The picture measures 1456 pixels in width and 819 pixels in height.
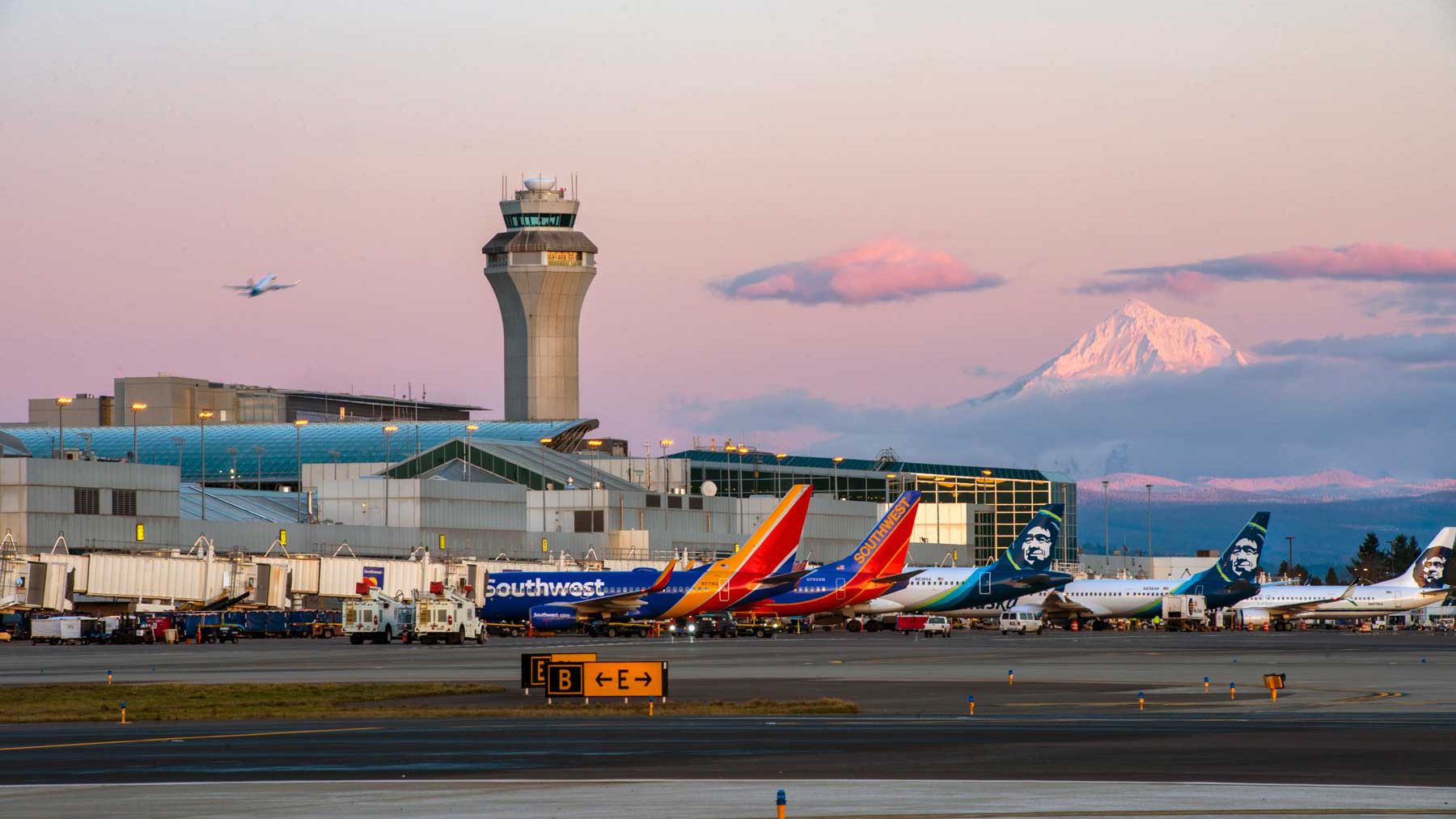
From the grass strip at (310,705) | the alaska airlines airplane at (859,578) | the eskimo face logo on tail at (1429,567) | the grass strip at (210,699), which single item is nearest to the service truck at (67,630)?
the grass strip at (210,699)

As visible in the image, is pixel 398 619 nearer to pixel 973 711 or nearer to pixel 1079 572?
pixel 973 711

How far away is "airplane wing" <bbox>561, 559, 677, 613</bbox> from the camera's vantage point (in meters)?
105

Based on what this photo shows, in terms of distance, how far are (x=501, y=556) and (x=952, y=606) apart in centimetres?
3652

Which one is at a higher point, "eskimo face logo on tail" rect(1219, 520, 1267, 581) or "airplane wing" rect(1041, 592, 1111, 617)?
"eskimo face logo on tail" rect(1219, 520, 1267, 581)

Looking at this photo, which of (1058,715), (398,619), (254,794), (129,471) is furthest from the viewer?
(129,471)

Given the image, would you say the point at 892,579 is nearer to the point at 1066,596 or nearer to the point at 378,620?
Result: the point at 1066,596

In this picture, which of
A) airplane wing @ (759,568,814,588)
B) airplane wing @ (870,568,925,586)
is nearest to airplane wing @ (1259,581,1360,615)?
airplane wing @ (870,568,925,586)

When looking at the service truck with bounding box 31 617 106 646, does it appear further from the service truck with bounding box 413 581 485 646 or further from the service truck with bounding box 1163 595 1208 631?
the service truck with bounding box 1163 595 1208 631

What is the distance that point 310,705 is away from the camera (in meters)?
42.9

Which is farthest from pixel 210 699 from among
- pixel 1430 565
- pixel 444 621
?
pixel 1430 565

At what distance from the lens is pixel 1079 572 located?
193250 millimetres

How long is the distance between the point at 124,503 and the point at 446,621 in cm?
3909

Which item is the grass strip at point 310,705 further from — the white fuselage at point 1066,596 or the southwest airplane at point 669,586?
the white fuselage at point 1066,596

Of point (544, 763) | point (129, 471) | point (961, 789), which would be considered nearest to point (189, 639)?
point (129, 471)
